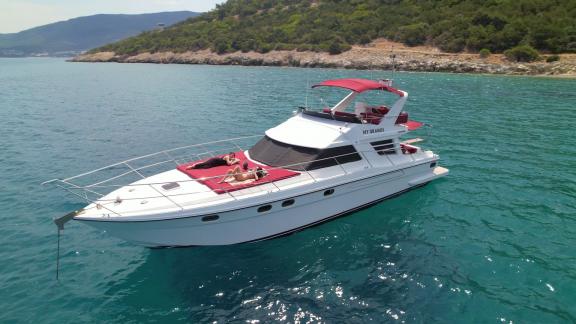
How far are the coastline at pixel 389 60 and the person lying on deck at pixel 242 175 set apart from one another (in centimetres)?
3799

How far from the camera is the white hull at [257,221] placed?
31.9 ft

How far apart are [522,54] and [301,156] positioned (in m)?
65.8

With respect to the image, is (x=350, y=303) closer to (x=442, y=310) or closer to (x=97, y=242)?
(x=442, y=310)

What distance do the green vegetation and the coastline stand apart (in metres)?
3.07

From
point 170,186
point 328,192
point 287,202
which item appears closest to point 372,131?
point 328,192

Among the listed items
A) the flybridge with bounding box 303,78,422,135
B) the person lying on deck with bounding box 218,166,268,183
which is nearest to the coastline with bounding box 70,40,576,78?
the flybridge with bounding box 303,78,422,135

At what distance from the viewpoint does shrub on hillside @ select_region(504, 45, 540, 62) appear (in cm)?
6072

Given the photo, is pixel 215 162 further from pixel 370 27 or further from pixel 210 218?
pixel 370 27

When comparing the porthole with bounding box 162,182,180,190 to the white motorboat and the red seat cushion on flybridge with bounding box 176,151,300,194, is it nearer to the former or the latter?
the white motorboat

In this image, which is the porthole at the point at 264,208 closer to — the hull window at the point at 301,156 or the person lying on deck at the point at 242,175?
the person lying on deck at the point at 242,175

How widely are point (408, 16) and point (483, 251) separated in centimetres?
8910

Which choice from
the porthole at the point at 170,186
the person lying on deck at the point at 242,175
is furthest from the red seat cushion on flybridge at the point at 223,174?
the porthole at the point at 170,186

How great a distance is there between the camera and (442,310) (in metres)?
8.78

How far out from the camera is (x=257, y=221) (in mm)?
10766
